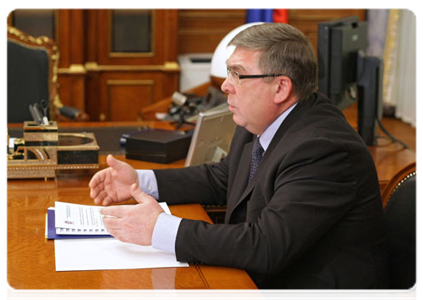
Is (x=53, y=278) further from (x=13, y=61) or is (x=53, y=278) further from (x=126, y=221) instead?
(x=13, y=61)

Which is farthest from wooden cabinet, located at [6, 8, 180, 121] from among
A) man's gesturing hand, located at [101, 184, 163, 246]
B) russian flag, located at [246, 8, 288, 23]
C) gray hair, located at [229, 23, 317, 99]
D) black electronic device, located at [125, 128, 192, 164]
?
man's gesturing hand, located at [101, 184, 163, 246]

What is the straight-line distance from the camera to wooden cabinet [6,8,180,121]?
5.49 meters

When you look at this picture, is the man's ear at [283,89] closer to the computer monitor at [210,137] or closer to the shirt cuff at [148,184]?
the shirt cuff at [148,184]

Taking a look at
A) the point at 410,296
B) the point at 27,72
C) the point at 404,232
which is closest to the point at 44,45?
the point at 27,72

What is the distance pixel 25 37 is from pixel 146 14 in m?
1.86

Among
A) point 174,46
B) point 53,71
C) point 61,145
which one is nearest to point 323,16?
point 174,46

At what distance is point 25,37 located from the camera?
3969mm

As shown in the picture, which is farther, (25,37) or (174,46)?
(174,46)

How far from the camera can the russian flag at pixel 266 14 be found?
575cm

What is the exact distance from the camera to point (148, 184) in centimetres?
216

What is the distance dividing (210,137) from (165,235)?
0.95 metres

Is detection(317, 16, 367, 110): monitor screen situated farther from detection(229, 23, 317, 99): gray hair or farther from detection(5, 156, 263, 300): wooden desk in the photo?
detection(5, 156, 263, 300): wooden desk

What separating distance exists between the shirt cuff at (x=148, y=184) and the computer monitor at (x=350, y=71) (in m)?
1.23

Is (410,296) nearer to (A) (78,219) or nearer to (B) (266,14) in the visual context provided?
(A) (78,219)
